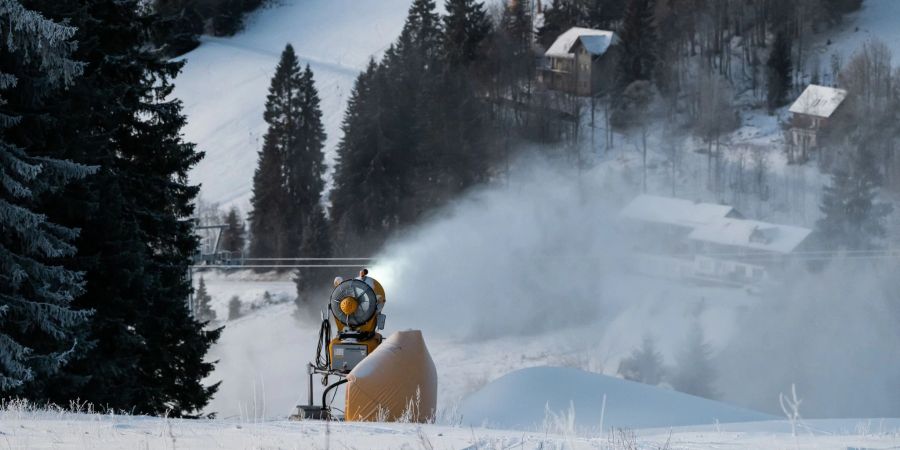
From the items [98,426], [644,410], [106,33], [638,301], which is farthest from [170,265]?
[638,301]

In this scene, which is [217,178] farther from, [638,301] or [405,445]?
[405,445]

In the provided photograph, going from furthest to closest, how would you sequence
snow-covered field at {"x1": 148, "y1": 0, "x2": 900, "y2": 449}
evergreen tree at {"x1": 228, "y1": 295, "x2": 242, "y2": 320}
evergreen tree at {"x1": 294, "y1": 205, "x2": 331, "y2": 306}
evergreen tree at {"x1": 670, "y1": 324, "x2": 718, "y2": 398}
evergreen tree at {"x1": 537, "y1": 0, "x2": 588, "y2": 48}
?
evergreen tree at {"x1": 537, "y1": 0, "x2": 588, "y2": 48} → evergreen tree at {"x1": 294, "y1": 205, "x2": 331, "y2": 306} → evergreen tree at {"x1": 228, "y1": 295, "x2": 242, "y2": 320} → snow-covered field at {"x1": 148, "y1": 0, "x2": 900, "y2": 449} → evergreen tree at {"x1": 670, "y1": 324, "x2": 718, "y2": 398}

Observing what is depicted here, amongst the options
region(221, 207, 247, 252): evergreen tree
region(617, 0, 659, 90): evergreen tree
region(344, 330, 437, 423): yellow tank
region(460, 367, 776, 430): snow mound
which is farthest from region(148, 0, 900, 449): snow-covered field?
region(344, 330, 437, 423): yellow tank

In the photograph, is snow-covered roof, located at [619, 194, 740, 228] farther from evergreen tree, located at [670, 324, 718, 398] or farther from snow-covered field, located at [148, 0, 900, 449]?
evergreen tree, located at [670, 324, 718, 398]

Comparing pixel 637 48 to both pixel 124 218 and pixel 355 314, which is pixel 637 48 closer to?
pixel 124 218

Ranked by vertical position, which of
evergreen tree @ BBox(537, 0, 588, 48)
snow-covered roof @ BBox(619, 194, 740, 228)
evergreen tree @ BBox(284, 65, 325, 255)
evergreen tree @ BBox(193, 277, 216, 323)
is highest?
evergreen tree @ BBox(537, 0, 588, 48)

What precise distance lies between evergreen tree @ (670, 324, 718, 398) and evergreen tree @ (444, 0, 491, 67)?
116ft

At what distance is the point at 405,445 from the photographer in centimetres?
821

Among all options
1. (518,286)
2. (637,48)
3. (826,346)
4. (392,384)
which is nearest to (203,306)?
(518,286)

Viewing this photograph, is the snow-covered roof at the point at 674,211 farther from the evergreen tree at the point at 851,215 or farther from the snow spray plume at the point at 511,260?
the evergreen tree at the point at 851,215

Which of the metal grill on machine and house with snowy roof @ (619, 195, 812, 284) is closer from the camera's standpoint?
the metal grill on machine

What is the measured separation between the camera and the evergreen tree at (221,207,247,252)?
7350 centimetres

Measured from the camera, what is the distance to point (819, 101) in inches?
3022

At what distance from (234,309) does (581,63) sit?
31738 millimetres
